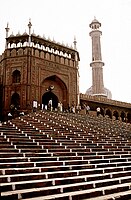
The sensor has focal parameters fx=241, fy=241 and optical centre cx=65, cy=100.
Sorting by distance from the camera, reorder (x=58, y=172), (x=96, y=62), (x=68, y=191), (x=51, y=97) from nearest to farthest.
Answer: (x=68, y=191), (x=58, y=172), (x=51, y=97), (x=96, y=62)

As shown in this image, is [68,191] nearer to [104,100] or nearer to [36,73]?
[36,73]

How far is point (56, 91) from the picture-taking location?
24.1 m

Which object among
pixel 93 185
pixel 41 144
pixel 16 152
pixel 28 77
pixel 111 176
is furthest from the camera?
pixel 28 77

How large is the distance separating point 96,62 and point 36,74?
21266 millimetres

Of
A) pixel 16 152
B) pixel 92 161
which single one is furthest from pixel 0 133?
pixel 92 161

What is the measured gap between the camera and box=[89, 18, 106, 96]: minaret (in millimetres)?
40812

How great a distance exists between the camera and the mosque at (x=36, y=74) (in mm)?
21484

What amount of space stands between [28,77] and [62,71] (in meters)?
4.11

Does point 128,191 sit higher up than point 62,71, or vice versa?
point 62,71

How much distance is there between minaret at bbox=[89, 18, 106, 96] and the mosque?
1376 centimetres

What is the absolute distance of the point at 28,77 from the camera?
2167 cm

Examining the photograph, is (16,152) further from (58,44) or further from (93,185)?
(58,44)

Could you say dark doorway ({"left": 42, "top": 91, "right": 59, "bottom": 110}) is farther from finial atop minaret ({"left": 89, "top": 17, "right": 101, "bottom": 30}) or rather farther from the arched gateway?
finial atop minaret ({"left": 89, "top": 17, "right": 101, "bottom": 30})

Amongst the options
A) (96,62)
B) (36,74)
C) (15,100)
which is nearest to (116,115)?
(96,62)
